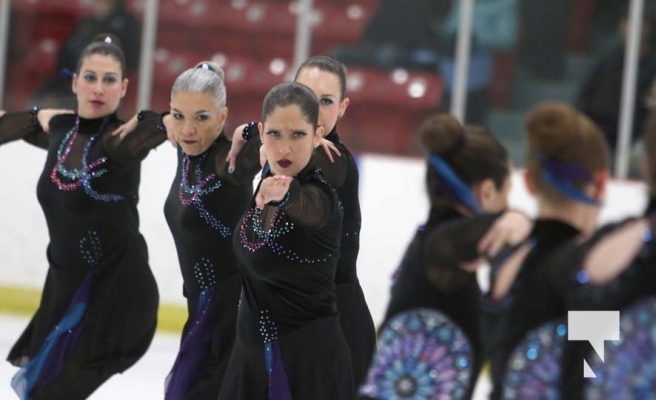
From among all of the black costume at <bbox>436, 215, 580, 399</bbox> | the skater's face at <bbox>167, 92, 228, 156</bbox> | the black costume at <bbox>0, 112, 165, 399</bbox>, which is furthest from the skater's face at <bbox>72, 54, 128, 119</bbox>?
the black costume at <bbox>436, 215, 580, 399</bbox>

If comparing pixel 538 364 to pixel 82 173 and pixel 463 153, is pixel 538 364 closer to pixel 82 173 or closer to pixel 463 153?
pixel 463 153

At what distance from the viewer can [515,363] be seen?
3.85 m

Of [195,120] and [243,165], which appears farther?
[195,120]

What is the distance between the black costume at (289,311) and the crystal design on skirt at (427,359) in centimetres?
56

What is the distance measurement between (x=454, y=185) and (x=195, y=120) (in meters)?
1.64

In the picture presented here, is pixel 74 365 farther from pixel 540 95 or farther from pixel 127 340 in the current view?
pixel 540 95

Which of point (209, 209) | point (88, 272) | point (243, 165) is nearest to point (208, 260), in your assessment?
point (209, 209)

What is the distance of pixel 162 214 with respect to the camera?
9.30 m

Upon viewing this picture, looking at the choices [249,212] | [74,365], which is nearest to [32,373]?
[74,365]

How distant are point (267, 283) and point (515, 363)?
4.03 ft

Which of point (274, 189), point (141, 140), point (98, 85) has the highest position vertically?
point (98, 85)

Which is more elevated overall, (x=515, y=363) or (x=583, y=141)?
(x=583, y=141)

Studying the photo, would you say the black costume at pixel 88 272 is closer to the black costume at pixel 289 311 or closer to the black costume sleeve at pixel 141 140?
the black costume sleeve at pixel 141 140

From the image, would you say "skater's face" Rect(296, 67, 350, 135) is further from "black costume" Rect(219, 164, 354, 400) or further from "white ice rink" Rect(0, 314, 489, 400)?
"white ice rink" Rect(0, 314, 489, 400)
